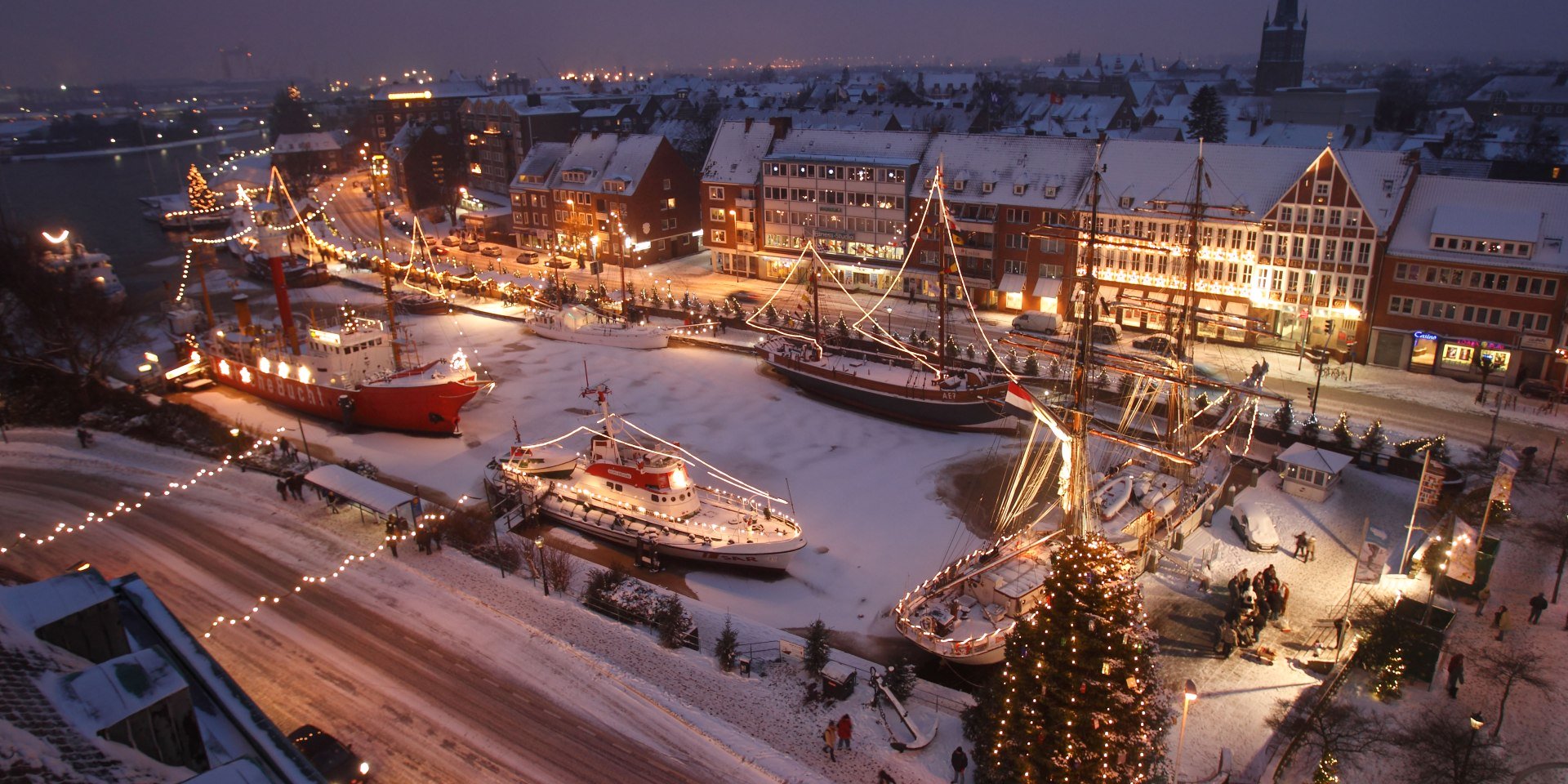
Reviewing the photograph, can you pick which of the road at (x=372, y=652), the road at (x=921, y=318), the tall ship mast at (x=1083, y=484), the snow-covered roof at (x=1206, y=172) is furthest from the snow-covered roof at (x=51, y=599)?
the snow-covered roof at (x=1206, y=172)

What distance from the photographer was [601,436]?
2983 centimetres

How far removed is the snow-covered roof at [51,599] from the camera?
9.20 m

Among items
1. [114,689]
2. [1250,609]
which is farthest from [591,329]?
[114,689]

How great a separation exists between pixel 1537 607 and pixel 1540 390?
1962cm

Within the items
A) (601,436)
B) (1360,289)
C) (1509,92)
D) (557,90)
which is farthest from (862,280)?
(1509,92)

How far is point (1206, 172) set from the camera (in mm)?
44906

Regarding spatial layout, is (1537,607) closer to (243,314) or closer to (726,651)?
(726,651)

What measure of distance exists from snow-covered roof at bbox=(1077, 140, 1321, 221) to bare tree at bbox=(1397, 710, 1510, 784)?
28544mm

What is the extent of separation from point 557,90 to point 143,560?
100047mm

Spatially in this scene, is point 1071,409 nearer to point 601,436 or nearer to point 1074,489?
point 1074,489

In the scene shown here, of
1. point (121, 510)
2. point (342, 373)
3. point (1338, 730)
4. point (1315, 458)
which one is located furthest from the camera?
point (342, 373)

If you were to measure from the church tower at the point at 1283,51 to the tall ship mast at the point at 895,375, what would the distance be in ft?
436

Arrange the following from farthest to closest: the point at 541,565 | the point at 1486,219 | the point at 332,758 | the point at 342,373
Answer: the point at 342,373 < the point at 1486,219 < the point at 541,565 < the point at 332,758

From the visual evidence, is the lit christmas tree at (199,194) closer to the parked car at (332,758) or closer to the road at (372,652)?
the road at (372,652)
